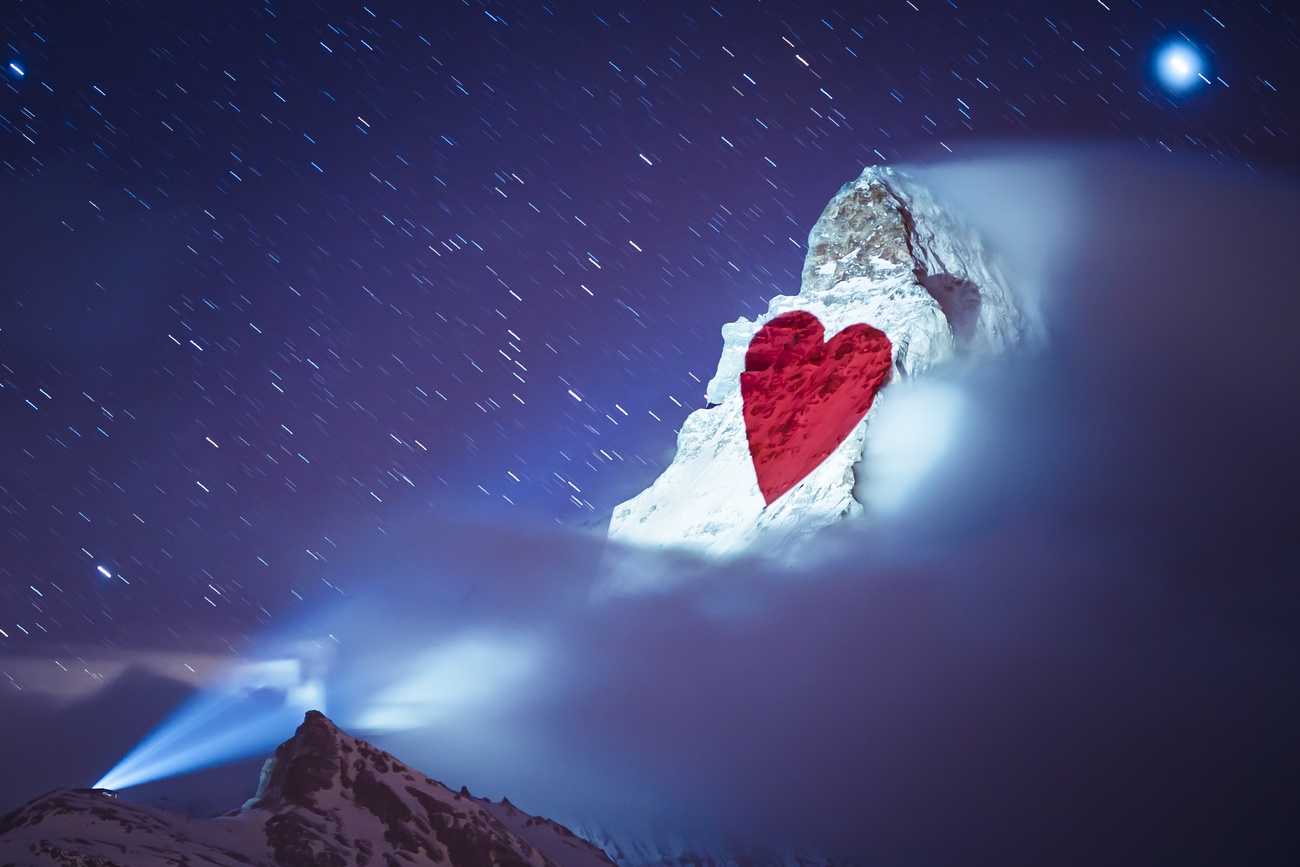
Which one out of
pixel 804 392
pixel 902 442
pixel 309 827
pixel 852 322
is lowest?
pixel 309 827

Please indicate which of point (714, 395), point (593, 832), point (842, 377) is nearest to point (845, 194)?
point (842, 377)

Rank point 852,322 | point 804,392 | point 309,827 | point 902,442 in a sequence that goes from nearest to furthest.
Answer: point 309,827, point 902,442, point 804,392, point 852,322

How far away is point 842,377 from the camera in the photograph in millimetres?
82312

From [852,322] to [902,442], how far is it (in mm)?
14839

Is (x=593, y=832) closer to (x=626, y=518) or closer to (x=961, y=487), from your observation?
(x=626, y=518)

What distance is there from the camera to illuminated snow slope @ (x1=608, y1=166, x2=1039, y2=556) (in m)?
78.3

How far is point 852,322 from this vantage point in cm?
8312

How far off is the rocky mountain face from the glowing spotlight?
133 feet

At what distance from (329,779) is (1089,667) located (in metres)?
50.9

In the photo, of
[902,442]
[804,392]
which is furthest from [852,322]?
[902,442]

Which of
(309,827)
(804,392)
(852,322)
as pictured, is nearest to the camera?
(309,827)

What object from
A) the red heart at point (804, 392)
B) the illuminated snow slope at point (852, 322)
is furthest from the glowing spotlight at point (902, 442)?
the red heart at point (804, 392)

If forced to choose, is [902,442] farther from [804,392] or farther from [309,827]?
[309,827]

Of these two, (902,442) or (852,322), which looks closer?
(902,442)
